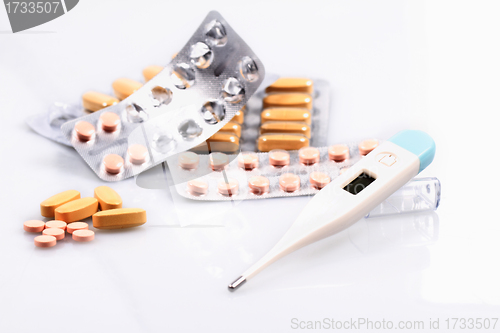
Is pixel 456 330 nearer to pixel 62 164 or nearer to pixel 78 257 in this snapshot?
Result: pixel 78 257

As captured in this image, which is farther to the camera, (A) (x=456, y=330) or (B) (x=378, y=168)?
(B) (x=378, y=168)

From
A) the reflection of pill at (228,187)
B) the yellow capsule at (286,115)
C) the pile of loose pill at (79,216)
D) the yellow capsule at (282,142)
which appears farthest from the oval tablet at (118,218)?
the yellow capsule at (286,115)

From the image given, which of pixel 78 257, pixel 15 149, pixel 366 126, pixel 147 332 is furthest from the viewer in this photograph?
pixel 366 126

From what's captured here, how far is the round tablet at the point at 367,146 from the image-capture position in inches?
65.7

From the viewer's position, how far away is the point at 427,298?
4.03ft

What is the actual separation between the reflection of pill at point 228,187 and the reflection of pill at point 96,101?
0.50 meters

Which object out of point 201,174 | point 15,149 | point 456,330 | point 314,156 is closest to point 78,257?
point 201,174

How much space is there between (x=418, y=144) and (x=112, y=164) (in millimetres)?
754

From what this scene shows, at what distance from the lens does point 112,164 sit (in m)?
1.61

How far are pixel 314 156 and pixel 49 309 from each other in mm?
774

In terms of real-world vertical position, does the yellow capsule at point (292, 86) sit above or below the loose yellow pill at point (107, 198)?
above

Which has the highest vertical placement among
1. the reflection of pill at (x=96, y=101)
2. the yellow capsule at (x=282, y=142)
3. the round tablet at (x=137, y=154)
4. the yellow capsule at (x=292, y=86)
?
the reflection of pill at (x=96, y=101)

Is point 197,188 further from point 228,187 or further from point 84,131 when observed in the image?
point 84,131

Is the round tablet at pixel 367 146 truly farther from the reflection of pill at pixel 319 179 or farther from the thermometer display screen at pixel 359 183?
the thermometer display screen at pixel 359 183
